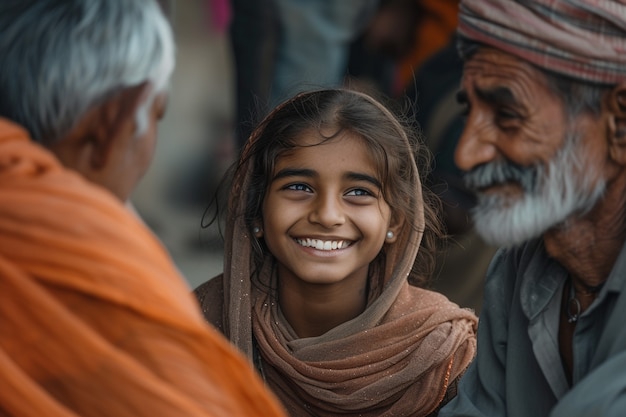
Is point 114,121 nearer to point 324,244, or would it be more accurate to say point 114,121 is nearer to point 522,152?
point 522,152

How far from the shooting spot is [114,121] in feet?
9.46

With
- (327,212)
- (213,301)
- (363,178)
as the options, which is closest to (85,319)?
(327,212)

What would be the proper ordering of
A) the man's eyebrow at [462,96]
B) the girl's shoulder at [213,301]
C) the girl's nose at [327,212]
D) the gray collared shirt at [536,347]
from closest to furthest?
the gray collared shirt at [536,347] → the man's eyebrow at [462,96] → the girl's nose at [327,212] → the girl's shoulder at [213,301]

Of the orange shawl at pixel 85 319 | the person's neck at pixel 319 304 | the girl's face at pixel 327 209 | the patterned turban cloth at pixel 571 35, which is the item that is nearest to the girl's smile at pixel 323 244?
the girl's face at pixel 327 209

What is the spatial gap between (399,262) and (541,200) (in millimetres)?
1118

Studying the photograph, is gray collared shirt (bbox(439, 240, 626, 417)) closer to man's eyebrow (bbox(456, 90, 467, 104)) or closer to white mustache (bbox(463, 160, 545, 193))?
white mustache (bbox(463, 160, 545, 193))

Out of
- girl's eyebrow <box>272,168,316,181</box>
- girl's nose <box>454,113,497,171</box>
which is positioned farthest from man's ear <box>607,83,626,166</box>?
girl's eyebrow <box>272,168,316,181</box>

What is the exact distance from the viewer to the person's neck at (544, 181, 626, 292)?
10.4 ft

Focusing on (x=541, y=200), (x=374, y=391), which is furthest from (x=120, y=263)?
(x=374, y=391)

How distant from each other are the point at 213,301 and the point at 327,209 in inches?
25.4

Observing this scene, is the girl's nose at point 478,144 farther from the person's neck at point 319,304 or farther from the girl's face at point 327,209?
the person's neck at point 319,304

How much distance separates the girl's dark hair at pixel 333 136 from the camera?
13.7 ft

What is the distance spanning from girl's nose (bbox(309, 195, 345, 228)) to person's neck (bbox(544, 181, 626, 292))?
931 millimetres

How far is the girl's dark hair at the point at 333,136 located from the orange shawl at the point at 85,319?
160 centimetres
